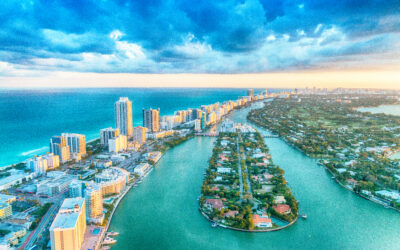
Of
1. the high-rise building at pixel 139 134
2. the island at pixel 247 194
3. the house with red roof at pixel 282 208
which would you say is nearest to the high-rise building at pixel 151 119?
the high-rise building at pixel 139 134

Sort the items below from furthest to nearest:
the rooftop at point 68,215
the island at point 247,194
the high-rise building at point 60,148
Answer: the high-rise building at point 60,148, the island at point 247,194, the rooftop at point 68,215

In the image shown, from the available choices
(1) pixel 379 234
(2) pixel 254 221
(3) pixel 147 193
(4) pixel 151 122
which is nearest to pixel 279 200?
(2) pixel 254 221

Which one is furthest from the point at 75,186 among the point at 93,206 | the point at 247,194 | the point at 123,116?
the point at 123,116

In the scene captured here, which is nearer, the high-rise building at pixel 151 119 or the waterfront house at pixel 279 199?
the waterfront house at pixel 279 199

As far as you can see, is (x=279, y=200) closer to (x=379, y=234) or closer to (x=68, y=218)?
(x=379, y=234)

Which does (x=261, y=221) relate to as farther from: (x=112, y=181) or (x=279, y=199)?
(x=112, y=181)

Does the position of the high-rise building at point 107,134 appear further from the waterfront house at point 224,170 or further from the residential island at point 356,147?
the residential island at point 356,147

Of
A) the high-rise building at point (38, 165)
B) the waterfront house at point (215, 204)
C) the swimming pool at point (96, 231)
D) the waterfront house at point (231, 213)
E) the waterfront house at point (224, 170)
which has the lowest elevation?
the swimming pool at point (96, 231)
